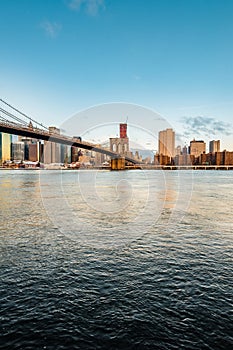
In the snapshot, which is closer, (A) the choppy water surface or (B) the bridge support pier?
(A) the choppy water surface

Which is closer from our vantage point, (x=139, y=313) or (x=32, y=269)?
(x=139, y=313)

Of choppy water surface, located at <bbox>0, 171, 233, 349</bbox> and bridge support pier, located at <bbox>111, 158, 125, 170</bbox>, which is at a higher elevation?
bridge support pier, located at <bbox>111, 158, 125, 170</bbox>

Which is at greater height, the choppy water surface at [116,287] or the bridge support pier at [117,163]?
the bridge support pier at [117,163]

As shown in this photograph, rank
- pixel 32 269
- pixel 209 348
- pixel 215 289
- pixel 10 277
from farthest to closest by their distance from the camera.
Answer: pixel 32 269 → pixel 10 277 → pixel 215 289 → pixel 209 348

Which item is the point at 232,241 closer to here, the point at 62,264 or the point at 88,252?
the point at 88,252

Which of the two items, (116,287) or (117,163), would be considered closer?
(116,287)

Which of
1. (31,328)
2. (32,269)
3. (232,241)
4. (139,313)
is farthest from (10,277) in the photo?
(232,241)

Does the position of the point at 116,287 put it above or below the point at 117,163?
below

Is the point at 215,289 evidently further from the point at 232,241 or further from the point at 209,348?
the point at 232,241

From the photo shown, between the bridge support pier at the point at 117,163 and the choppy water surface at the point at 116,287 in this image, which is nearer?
the choppy water surface at the point at 116,287

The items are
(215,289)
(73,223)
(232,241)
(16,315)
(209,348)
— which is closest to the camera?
(209,348)
